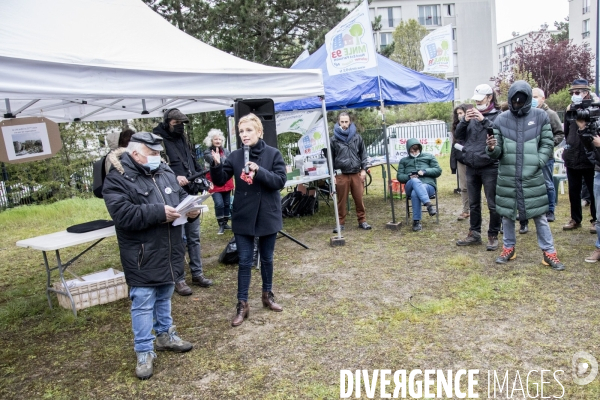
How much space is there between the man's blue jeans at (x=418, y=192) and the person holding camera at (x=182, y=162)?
326 cm

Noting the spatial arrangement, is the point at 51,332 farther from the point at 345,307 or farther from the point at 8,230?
the point at 8,230

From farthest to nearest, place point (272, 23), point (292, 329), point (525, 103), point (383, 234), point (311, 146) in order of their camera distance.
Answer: point (272, 23) → point (311, 146) → point (383, 234) → point (525, 103) → point (292, 329)

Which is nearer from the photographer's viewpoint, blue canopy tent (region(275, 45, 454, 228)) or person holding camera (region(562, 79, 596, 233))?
person holding camera (region(562, 79, 596, 233))

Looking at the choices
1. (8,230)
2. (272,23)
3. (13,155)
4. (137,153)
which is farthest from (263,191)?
(272,23)

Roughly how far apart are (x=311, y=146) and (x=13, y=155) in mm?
4084

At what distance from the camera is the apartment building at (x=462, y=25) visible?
1706 inches

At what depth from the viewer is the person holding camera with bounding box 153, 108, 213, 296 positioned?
15.1 feet

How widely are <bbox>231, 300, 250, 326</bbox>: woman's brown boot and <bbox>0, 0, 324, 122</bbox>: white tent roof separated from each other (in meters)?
1.88

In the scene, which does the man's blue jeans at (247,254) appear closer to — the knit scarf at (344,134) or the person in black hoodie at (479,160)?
the person in black hoodie at (479,160)

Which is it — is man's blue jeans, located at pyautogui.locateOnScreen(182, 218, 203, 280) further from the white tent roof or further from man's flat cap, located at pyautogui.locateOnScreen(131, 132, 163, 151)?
man's flat cap, located at pyautogui.locateOnScreen(131, 132, 163, 151)

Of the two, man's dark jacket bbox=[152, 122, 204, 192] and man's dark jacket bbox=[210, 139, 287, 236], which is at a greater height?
man's dark jacket bbox=[152, 122, 204, 192]

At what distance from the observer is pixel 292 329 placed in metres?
3.73

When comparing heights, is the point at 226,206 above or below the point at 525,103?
below

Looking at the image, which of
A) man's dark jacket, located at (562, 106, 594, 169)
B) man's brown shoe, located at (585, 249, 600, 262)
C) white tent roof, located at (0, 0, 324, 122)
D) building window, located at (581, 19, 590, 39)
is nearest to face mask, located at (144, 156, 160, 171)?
white tent roof, located at (0, 0, 324, 122)
